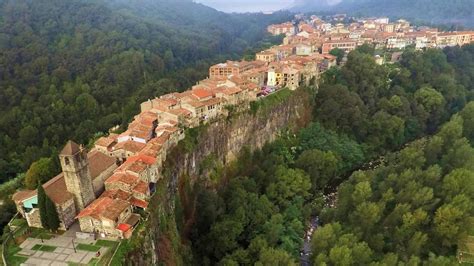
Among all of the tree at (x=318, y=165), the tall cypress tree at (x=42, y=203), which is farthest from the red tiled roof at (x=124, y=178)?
the tree at (x=318, y=165)

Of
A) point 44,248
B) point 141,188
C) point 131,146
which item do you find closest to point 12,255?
point 44,248

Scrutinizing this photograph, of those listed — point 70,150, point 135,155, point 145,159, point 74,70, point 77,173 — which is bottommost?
point 74,70

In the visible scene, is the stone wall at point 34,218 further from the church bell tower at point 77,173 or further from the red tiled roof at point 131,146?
the red tiled roof at point 131,146

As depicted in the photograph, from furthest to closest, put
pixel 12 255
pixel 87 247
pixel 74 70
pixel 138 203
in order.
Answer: pixel 74 70
pixel 138 203
pixel 87 247
pixel 12 255

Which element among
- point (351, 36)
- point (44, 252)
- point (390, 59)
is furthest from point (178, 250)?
point (351, 36)

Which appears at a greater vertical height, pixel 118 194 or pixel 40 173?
pixel 118 194

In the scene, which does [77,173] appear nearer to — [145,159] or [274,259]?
[145,159]

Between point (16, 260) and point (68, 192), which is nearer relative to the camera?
point (16, 260)
